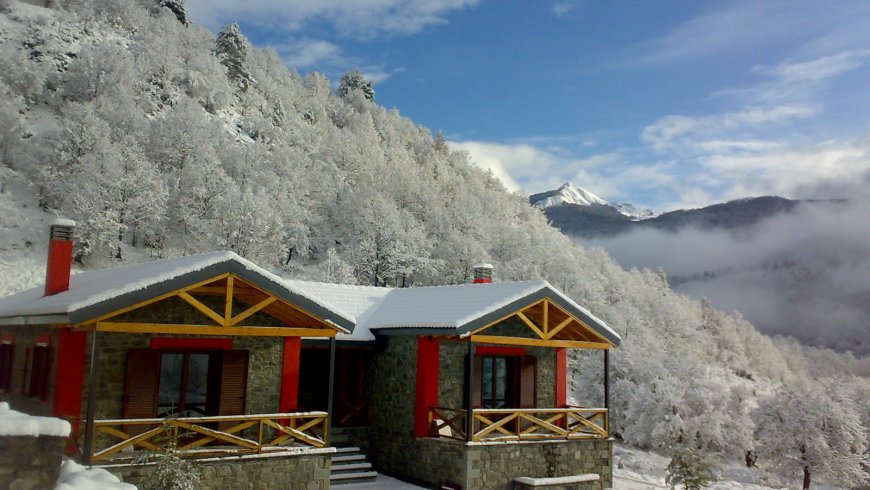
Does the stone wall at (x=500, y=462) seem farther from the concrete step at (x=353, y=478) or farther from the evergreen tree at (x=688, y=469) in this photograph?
the evergreen tree at (x=688, y=469)

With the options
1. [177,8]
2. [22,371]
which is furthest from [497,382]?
[177,8]

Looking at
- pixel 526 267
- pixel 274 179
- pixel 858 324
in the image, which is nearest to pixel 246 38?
pixel 274 179

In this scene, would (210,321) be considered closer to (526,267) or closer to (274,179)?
(526,267)

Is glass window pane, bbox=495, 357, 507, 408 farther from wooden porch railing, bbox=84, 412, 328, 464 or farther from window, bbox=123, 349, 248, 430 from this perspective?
window, bbox=123, 349, 248, 430

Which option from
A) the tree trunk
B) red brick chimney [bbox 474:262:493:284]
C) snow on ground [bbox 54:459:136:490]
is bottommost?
the tree trunk

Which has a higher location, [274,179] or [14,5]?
[14,5]

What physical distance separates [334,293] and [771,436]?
28.3 m

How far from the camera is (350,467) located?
15930 millimetres

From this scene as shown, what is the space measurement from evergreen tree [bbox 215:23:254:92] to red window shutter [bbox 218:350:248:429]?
7727 cm

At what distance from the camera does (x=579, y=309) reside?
662 inches

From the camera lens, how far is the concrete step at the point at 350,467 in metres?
15.7

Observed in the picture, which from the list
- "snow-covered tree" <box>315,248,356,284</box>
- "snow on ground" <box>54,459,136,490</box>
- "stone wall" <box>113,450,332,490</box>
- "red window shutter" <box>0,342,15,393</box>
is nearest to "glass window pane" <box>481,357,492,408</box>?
"stone wall" <box>113,450,332,490</box>

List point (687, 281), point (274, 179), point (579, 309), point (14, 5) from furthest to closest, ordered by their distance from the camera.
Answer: point (687, 281) < point (14, 5) < point (274, 179) < point (579, 309)

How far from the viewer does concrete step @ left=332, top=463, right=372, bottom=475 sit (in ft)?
51.6
